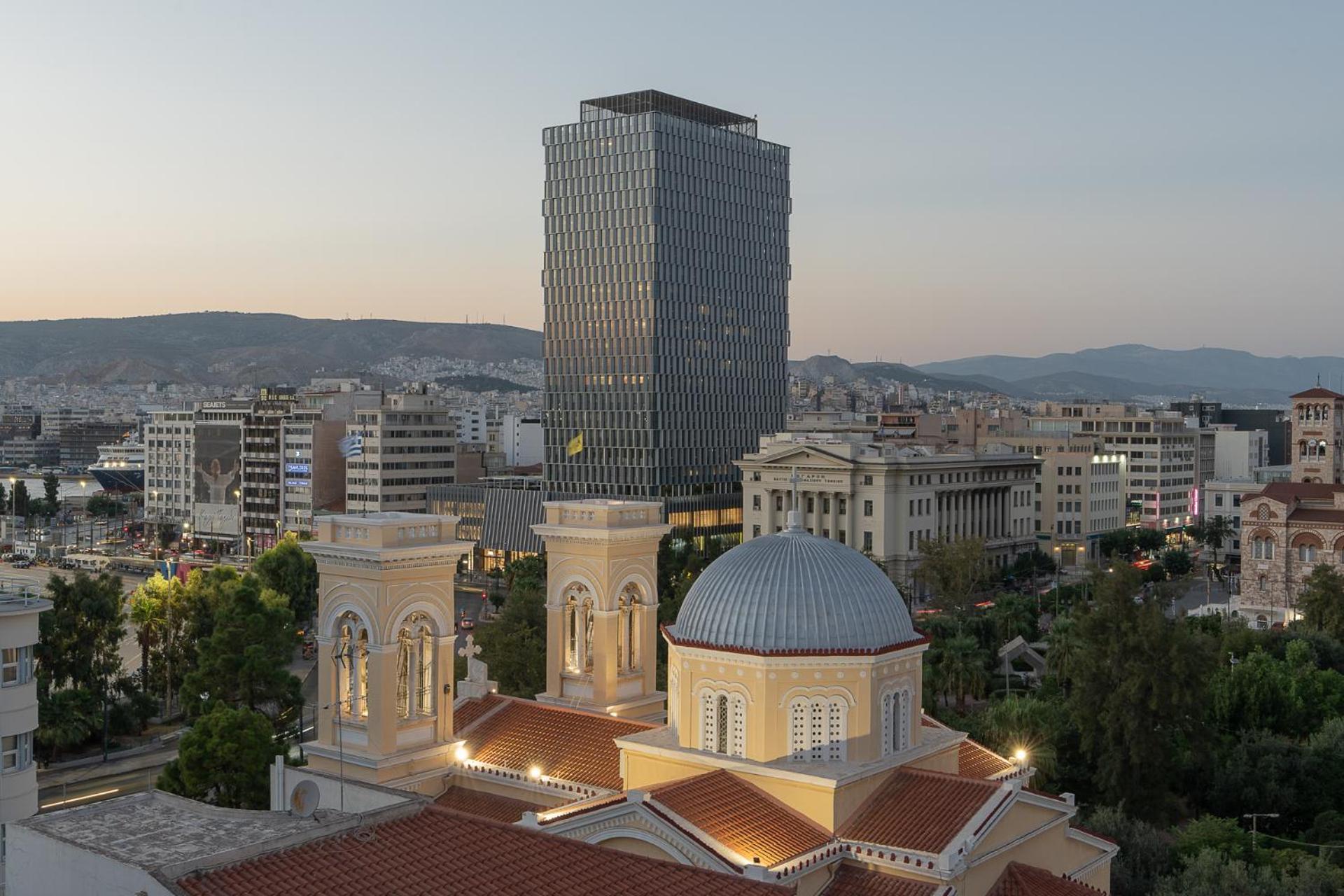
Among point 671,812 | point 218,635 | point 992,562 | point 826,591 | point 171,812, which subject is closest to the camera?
point 171,812

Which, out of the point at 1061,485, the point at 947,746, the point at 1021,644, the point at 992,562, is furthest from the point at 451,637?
the point at 1061,485

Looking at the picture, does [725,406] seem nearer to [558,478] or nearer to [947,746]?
[558,478]

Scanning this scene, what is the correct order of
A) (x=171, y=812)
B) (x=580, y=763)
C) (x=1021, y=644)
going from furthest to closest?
(x=1021, y=644)
(x=580, y=763)
(x=171, y=812)

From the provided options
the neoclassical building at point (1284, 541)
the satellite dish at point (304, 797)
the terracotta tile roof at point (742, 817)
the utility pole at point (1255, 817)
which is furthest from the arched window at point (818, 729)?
the neoclassical building at point (1284, 541)

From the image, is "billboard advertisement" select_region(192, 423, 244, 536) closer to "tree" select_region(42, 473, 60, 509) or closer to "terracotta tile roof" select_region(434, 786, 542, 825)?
"tree" select_region(42, 473, 60, 509)

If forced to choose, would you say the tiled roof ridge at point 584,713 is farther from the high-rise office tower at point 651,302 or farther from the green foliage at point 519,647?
the high-rise office tower at point 651,302

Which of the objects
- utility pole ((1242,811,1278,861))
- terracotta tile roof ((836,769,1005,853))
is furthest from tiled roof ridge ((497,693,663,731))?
utility pole ((1242,811,1278,861))
